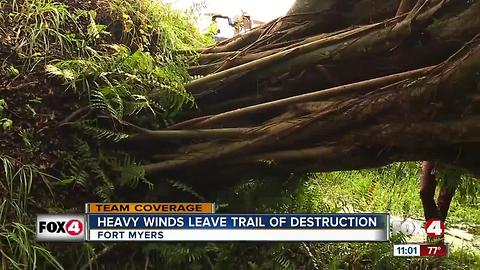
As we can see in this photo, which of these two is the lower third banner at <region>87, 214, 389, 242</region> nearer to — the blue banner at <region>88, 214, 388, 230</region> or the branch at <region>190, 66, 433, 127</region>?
the blue banner at <region>88, 214, 388, 230</region>

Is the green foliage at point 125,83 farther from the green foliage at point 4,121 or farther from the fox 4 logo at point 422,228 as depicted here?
the fox 4 logo at point 422,228

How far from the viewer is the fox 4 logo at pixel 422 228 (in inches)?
101

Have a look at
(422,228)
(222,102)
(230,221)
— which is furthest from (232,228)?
(422,228)

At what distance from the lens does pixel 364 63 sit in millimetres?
1841

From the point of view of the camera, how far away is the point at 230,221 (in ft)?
6.54

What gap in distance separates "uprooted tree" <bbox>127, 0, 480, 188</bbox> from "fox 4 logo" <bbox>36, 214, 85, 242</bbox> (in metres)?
0.34

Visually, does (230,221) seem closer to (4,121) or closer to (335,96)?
(335,96)

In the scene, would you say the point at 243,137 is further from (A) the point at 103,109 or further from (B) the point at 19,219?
(B) the point at 19,219

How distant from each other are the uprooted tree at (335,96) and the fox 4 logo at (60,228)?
338 mm

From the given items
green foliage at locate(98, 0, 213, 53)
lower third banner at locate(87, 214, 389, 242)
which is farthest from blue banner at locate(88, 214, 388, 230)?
green foliage at locate(98, 0, 213, 53)

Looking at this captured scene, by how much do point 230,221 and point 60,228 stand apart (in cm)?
63

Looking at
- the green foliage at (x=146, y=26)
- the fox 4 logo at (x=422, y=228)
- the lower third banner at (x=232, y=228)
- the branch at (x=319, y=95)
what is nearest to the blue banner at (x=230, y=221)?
the lower third banner at (x=232, y=228)

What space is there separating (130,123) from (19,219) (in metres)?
0.55

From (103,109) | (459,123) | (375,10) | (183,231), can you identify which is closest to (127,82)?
(103,109)
